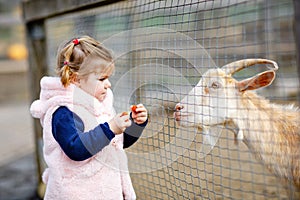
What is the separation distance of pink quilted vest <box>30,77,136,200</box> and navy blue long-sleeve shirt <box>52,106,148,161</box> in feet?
0.15

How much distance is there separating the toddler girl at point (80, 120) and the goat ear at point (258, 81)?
0.81m

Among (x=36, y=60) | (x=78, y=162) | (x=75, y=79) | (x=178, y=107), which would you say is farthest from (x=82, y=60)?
(x=36, y=60)

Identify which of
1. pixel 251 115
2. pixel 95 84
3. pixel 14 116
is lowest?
pixel 14 116

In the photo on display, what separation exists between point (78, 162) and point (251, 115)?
1.12m

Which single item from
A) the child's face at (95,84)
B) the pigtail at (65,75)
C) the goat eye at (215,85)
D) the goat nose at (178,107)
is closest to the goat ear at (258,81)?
the goat eye at (215,85)

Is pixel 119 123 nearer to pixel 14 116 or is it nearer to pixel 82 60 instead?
pixel 82 60

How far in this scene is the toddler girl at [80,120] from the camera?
2.20 metres

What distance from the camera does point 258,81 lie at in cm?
277

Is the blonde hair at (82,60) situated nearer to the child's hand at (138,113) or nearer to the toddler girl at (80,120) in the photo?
the toddler girl at (80,120)

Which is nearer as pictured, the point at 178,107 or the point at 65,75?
the point at 65,75

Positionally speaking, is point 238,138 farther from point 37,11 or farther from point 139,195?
point 37,11

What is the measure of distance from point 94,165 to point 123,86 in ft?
2.61

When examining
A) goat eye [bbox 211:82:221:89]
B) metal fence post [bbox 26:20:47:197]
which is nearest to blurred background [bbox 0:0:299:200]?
metal fence post [bbox 26:20:47:197]

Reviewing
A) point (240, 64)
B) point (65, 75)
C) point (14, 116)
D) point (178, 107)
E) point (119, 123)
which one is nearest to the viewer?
point (119, 123)
